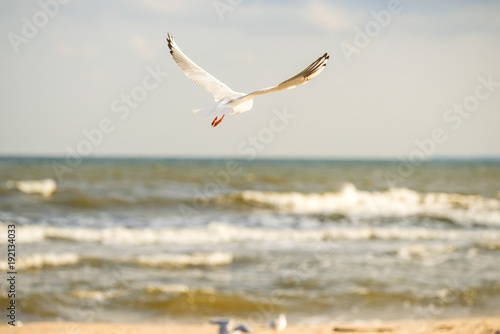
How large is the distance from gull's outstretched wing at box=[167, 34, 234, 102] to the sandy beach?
11.2 ft

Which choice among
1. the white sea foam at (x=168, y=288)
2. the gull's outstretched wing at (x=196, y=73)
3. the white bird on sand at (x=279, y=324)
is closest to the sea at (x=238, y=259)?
the white sea foam at (x=168, y=288)

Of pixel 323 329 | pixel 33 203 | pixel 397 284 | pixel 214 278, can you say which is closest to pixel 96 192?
pixel 33 203

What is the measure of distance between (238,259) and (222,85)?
21.5 feet

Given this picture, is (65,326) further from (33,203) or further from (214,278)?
(33,203)

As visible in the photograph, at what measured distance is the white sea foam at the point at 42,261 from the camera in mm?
9164

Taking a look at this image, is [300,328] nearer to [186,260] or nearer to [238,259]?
[238,259]

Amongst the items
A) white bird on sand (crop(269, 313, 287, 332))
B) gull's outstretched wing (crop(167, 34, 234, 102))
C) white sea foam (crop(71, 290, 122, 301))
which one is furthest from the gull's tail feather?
white sea foam (crop(71, 290, 122, 301))

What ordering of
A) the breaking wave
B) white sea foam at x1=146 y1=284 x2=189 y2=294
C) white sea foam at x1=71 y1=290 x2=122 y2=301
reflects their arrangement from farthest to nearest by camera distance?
the breaking wave < white sea foam at x1=146 y1=284 x2=189 y2=294 < white sea foam at x1=71 y1=290 x2=122 y2=301

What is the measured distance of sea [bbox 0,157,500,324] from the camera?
7.57m

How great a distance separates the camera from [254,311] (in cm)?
748

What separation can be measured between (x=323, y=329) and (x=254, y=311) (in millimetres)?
1206

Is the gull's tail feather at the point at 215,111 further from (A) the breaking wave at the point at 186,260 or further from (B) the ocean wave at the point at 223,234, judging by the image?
(B) the ocean wave at the point at 223,234

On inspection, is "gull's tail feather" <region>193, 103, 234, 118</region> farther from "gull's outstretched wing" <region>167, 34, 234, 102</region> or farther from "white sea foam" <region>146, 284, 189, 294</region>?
"white sea foam" <region>146, 284, 189, 294</region>

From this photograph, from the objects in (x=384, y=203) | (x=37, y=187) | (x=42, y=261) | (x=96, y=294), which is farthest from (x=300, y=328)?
(x=37, y=187)
